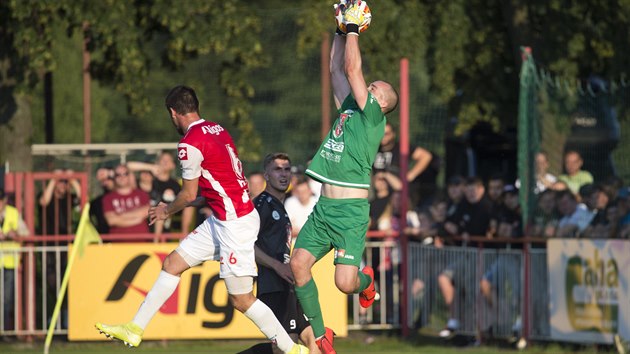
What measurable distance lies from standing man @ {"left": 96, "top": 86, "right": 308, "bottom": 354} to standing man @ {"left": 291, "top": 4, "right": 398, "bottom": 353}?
0.41 metres

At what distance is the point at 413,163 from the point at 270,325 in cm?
Answer: 767

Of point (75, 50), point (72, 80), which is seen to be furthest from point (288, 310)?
point (72, 80)

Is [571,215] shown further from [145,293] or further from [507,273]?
[145,293]

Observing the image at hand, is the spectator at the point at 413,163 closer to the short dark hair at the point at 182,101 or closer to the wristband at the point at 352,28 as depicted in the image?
the short dark hair at the point at 182,101

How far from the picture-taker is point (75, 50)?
25.2m

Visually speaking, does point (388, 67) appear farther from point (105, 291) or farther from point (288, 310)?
point (288, 310)

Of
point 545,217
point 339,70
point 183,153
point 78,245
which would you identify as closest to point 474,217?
point 545,217

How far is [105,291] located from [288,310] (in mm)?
4962

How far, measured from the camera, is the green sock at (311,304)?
36.5ft

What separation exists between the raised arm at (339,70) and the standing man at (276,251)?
2.37 ft

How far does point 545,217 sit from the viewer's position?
1586 cm

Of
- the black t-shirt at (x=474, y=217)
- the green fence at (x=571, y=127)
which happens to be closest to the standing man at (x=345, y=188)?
the green fence at (x=571, y=127)

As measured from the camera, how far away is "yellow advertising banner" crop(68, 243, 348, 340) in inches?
635

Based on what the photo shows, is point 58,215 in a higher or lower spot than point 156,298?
higher
